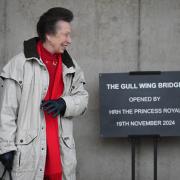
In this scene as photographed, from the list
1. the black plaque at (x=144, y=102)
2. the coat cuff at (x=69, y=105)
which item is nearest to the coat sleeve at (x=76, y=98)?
the coat cuff at (x=69, y=105)

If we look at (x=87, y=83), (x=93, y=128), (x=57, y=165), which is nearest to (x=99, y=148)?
(x=93, y=128)

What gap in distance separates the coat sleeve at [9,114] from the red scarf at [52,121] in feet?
0.88

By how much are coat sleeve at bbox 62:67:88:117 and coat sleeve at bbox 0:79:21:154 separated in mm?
430

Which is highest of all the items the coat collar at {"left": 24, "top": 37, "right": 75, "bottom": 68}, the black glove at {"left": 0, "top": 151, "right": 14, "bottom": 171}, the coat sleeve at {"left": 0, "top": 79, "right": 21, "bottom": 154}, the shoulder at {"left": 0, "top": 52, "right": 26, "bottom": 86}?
the coat collar at {"left": 24, "top": 37, "right": 75, "bottom": 68}

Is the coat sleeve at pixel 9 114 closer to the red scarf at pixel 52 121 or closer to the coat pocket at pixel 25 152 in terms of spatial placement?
the coat pocket at pixel 25 152

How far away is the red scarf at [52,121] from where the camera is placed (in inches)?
186

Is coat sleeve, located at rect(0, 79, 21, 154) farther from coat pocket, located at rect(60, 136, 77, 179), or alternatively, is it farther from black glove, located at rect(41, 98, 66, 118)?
coat pocket, located at rect(60, 136, 77, 179)

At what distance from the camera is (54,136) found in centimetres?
473

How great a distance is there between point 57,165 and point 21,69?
84cm

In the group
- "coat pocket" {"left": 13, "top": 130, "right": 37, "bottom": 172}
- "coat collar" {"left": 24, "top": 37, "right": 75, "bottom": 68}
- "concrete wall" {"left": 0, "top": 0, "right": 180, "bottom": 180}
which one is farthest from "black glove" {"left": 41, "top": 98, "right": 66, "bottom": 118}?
"concrete wall" {"left": 0, "top": 0, "right": 180, "bottom": 180}

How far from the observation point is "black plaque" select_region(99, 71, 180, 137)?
6.00m


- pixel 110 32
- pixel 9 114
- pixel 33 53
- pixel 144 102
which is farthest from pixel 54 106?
pixel 110 32

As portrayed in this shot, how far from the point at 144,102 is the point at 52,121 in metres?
1.52

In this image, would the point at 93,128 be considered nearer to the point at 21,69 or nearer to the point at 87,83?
the point at 87,83
